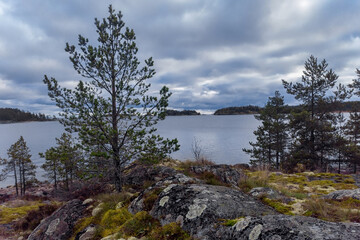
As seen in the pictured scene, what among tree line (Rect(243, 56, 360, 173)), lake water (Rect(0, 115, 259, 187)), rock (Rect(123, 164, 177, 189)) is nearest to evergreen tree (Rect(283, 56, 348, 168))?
tree line (Rect(243, 56, 360, 173))

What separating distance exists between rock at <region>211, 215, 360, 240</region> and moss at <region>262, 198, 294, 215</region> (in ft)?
4.19

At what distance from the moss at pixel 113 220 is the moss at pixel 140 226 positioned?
0.36 metres

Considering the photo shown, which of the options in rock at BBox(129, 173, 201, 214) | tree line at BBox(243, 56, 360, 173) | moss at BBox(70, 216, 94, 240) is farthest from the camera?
tree line at BBox(243, 56, 360, 173)

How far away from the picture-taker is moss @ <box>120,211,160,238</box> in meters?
3.82

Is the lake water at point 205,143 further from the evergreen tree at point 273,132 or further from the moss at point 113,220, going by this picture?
the moss at point 113,220

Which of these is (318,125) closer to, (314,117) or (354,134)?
(314,117)

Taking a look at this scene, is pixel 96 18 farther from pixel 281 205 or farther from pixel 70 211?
pixel 281 205

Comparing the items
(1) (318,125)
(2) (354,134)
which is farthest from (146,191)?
(2) (354,134)

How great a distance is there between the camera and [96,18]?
845 centimetres

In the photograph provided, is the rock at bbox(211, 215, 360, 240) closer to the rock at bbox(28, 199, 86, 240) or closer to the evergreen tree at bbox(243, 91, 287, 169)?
the rock at bbox(28, 199, 86, 240)

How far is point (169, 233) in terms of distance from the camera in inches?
138

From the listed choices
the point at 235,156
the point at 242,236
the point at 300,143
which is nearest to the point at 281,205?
the point at 242,236

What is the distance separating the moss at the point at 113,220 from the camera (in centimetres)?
436

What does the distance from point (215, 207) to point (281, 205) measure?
1691 mm
